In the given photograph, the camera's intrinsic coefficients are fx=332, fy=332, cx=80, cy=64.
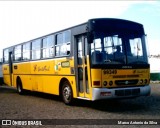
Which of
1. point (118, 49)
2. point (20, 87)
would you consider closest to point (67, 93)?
point (118, 49)

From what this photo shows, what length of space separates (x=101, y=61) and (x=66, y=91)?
2.81 m

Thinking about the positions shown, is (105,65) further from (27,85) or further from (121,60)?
(27,85)

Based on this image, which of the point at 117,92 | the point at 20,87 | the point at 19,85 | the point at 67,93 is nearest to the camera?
the point at 117,92

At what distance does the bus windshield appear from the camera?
452 inches

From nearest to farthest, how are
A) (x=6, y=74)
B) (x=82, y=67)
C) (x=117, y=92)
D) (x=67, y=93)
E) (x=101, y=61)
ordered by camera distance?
1. (x=101, y=61)
2. (x=117, y=92)
3. (x=82, y=67)
4. (x=67, y=93)
5. (x=6, y=74)

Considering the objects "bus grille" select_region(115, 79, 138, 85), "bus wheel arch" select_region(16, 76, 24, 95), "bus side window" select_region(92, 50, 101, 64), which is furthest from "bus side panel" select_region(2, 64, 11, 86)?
"bus grille" select_region(115, 79, 138, 85)

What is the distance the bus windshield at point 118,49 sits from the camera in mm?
11484

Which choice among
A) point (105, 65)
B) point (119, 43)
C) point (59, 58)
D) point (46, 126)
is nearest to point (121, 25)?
point (119, 43)

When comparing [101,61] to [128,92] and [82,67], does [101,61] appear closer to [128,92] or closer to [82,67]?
[82,67]

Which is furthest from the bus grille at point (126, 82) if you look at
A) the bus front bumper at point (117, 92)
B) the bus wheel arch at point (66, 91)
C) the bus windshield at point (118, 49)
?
the bus wheel arch at point (66, 91)

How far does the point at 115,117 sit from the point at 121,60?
7.60 ft

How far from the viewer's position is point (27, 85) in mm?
18578

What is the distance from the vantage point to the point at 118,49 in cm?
1181

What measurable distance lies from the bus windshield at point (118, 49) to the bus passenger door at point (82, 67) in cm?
67
